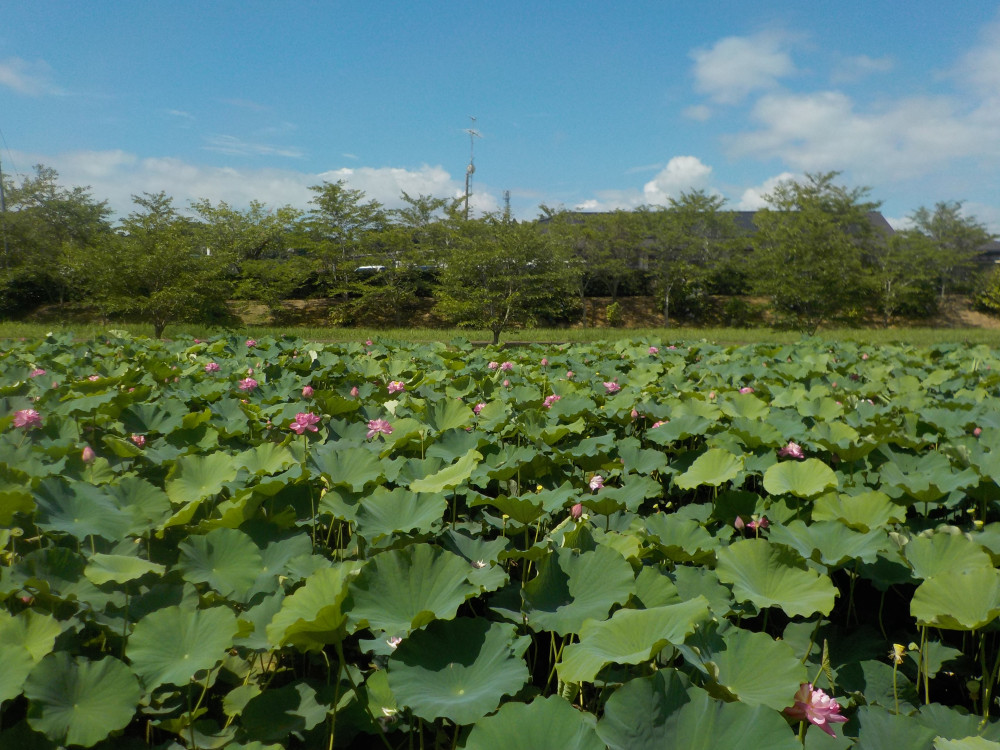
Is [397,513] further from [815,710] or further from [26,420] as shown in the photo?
[26,420]

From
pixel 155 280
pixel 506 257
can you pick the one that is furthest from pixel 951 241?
pixel 155 280

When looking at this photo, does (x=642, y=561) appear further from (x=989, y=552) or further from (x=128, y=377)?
(x=128, y=377)

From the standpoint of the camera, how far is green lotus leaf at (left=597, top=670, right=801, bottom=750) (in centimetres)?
79

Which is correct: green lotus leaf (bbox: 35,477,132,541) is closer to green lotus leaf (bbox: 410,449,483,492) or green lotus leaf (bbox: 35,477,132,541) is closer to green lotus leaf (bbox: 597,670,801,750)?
green lotus leaf (bbox: 410,449,483,492)

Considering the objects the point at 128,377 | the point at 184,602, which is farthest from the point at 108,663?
the point at 128,377

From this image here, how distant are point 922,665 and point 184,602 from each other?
133 cm

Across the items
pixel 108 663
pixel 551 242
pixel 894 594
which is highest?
pixel 551 242

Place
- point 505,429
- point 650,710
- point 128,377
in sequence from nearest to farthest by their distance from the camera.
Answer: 1. point 650,710
2. point 505,429
3. point 128,377

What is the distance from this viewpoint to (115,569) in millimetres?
1173

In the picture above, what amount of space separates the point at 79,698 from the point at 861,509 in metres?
1.56

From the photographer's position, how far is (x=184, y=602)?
1187mm

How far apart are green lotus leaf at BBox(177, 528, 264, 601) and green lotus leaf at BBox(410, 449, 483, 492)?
0.44m

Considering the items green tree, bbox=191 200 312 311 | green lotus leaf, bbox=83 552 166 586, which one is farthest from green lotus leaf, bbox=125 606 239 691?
green tree, bbox=191 200 312 311

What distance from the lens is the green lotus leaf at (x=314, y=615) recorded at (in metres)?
0.98
